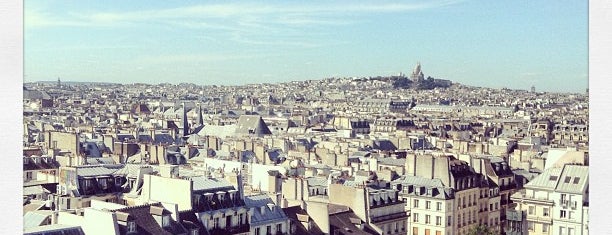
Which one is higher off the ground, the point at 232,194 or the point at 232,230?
→ the point at 232,194

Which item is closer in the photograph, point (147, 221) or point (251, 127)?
point (147, 221)

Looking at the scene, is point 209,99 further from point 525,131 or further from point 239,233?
point 239,233

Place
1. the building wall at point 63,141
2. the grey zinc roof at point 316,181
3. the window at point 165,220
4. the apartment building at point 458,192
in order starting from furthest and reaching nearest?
the building wall at point 63,141 < the apartment building at point 458,192 < the grey zinc roof at point 316,181 < the window at point 165,220

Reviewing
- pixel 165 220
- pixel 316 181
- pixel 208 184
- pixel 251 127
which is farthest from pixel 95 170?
pixel 251 127

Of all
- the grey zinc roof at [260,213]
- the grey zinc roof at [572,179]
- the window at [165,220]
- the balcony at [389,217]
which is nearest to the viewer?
the window at [165,220]

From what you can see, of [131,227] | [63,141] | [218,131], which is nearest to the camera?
[131,227]

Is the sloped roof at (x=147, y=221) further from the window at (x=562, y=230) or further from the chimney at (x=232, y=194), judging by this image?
the window at (x=562, y=230)

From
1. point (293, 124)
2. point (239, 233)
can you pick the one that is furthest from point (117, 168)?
point (293, 124)

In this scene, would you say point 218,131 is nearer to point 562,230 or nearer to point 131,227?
point 562,230

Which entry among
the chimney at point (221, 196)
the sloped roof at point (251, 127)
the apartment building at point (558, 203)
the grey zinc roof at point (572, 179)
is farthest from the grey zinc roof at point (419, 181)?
the sloped roof at point (251, 127)
